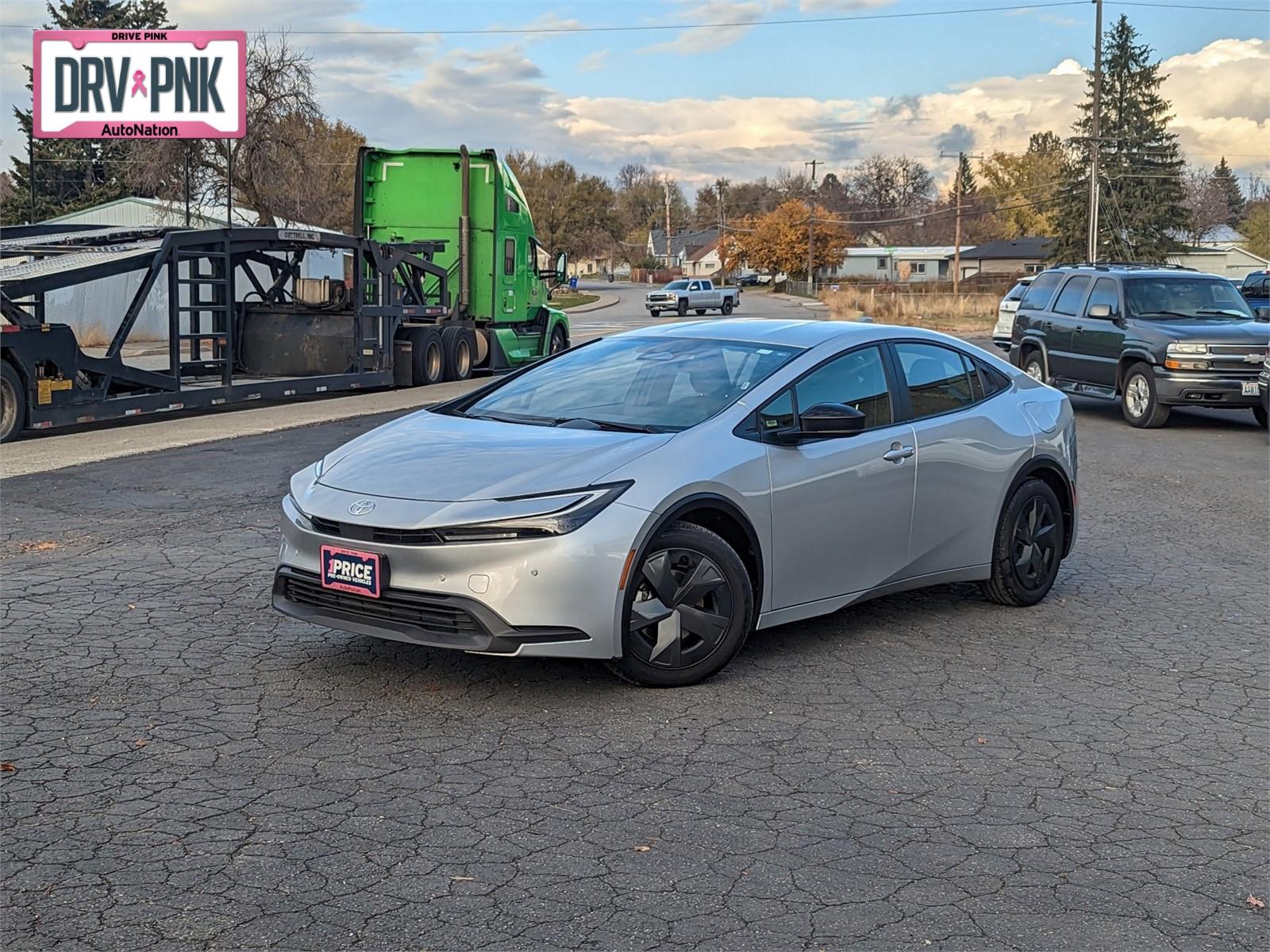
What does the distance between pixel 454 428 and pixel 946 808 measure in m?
2.83

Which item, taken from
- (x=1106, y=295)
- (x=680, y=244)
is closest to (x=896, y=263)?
(x=680, y=244)

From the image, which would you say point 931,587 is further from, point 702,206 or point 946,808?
point 702,206

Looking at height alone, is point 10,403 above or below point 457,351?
Answer: below

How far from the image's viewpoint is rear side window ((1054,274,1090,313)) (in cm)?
1752

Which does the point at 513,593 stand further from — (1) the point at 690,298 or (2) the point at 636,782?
(1) the point at 690,298

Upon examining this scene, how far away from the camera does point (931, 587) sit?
7832 mm

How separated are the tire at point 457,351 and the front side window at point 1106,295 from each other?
10.2 m

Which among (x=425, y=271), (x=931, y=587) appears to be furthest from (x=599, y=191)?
(x=931, y=587)

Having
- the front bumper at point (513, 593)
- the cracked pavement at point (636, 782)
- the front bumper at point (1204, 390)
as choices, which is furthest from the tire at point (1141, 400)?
the front bumper at point (513, 593)

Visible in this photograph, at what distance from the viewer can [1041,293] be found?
61.0 ft

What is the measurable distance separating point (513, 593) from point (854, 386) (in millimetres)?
2259

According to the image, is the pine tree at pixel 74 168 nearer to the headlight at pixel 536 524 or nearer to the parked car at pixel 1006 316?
the parked car at pixel 1006 316

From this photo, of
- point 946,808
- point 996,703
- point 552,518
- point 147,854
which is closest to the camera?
point 147,854

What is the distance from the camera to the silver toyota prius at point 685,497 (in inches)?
204
